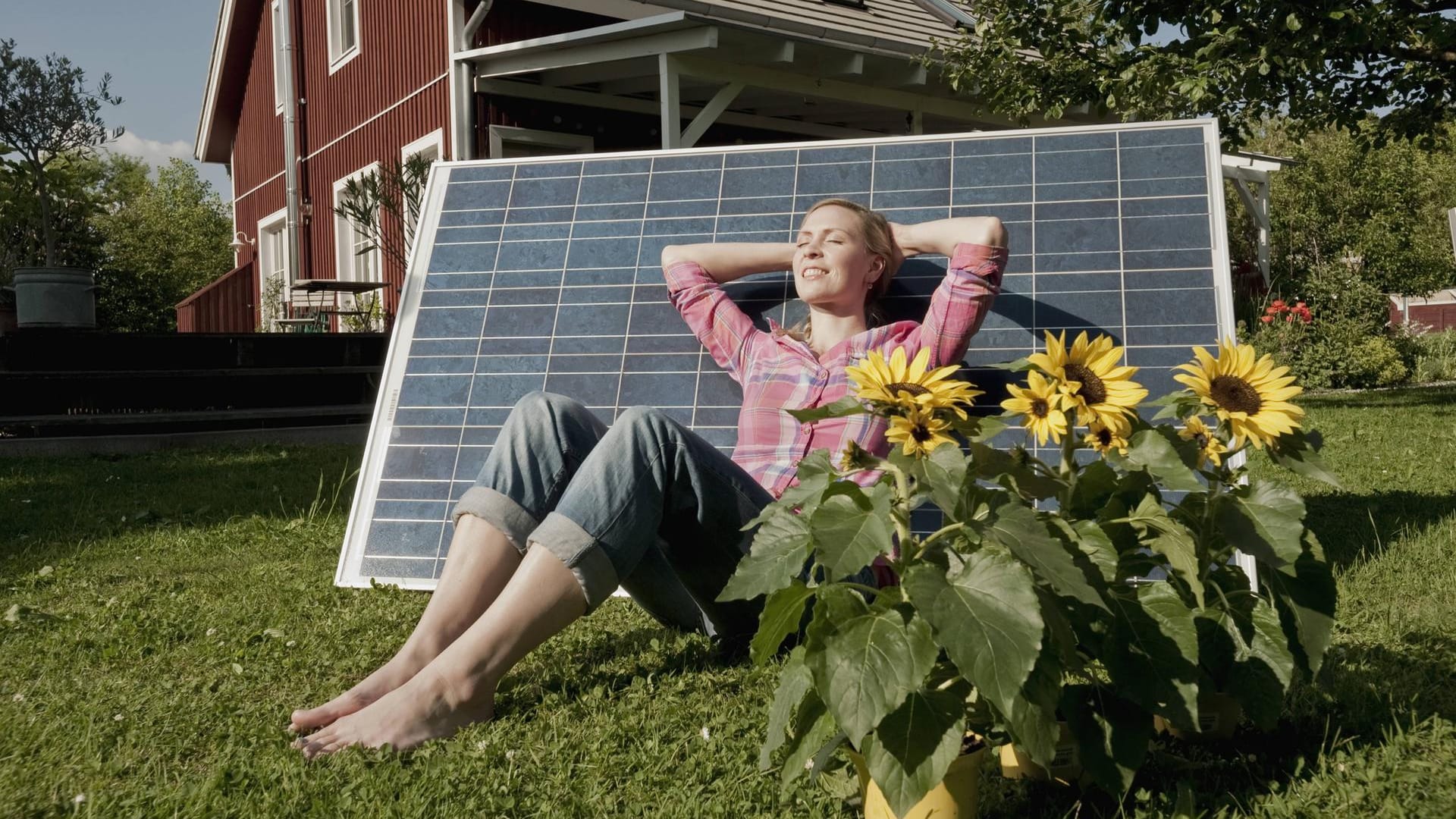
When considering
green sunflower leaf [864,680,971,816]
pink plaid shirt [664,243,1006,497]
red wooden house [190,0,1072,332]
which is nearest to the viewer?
green sunflower leaf [864,680,971,816]

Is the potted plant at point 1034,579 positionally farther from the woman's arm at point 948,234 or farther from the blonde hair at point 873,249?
the blonde hair at point 873,249

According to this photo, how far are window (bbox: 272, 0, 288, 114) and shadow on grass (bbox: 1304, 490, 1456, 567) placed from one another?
52.7ft

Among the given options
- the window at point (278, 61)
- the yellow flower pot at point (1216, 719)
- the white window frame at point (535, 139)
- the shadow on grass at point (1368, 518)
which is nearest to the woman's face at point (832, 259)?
the yellow flower pot at point (1216, 719)

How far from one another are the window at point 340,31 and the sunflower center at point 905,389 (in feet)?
53.2

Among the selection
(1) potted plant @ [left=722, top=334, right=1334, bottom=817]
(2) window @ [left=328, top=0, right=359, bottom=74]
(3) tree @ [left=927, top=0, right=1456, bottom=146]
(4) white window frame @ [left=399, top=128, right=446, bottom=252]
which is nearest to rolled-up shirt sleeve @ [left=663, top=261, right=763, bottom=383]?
(1) potted plant @ [left=722, top=334, right=1334, bottom=817]

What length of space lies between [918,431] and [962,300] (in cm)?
143

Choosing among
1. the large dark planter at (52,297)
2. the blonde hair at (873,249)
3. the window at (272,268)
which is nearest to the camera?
the blonde hair at (873,249)

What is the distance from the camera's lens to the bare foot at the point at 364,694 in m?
2.87

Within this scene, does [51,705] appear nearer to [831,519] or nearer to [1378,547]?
[831,519]

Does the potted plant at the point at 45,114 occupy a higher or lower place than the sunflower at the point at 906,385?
higher

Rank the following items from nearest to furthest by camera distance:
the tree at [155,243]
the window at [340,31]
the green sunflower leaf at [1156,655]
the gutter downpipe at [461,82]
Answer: the green sunflower leaf at [1156,655] < the gutter downpipe at [461,82] < the window at [340,31] < the tree at [155,243]

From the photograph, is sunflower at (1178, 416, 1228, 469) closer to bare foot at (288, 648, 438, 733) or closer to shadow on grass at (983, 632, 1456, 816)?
shadow on grass at (983, 632, 1456, 816)

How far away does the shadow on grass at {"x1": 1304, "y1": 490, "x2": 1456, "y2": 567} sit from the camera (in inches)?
183

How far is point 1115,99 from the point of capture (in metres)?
9.70
